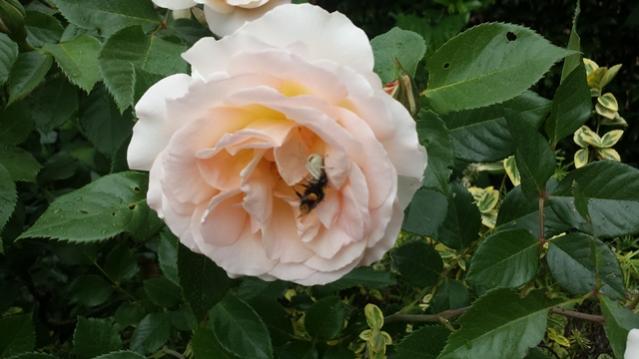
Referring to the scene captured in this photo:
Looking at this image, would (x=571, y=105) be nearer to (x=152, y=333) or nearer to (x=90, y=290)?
(x=152, y=333)

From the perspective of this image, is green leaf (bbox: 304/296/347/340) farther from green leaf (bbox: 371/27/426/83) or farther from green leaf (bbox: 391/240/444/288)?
green leaf (bbox: 371/27/426/83)

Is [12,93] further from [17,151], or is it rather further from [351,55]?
[351,55]

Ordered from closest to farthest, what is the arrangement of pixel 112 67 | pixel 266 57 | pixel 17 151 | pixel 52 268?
pixel 266 57 < pixel 112 67 < pixel 17 151 < pixel 52 268

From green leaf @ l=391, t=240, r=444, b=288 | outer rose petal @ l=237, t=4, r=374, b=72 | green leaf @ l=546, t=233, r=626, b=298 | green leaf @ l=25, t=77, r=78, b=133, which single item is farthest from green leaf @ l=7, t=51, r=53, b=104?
green leaf @ l=546, t=233, r=626, b=298

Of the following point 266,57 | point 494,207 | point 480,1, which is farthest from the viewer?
point 480,1

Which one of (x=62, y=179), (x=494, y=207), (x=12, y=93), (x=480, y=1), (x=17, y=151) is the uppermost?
(x=12, y=93)

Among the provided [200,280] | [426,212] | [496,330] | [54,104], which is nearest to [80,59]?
[54,104]

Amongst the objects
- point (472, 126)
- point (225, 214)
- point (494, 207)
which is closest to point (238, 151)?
point (225, 214)
